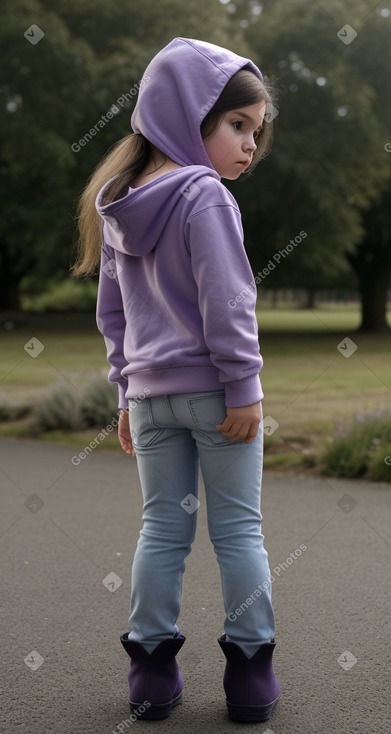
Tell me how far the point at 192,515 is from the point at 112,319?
678 millimetres

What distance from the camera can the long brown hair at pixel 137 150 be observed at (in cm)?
263

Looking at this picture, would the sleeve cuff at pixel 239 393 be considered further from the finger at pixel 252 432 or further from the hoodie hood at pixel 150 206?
the hoodie hood at pixel 150 206

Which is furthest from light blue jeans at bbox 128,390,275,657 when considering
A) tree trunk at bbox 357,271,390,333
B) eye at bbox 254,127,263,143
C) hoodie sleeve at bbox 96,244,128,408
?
tree trunk at bbox 357,271,390,333

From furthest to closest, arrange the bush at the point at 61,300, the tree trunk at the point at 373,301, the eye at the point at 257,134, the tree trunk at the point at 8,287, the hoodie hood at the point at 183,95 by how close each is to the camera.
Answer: the bush at the point at 61,300
the tree trunk at the point at 8,287
the tree trunk at the point at 373,301
the eye at the point at 257,134
the hoodie hood at the point at 183,95

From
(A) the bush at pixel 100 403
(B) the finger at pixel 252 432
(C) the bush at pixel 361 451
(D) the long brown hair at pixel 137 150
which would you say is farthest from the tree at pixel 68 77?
(B) the finger at pixel 252 432

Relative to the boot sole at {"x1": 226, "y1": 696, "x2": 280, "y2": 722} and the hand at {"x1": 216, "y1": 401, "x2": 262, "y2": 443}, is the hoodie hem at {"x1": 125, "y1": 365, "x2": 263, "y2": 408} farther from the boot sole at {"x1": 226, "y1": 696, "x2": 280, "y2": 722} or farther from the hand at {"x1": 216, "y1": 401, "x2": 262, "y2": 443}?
the boot sole at {"x1": 226, "y1": 696, "x2": 280, "y2": 722}

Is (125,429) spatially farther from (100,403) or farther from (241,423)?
(100,403)

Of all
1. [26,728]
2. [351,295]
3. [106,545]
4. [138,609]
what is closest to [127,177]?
[138,609]

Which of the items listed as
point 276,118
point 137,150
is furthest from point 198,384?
point 276,118

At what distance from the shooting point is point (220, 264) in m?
2.48

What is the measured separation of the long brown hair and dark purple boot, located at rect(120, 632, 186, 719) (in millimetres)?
1192

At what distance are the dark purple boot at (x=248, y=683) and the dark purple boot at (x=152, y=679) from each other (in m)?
0.17

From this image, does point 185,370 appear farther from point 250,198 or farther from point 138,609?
point 250,198

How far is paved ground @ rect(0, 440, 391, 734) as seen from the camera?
2697 millimetres
